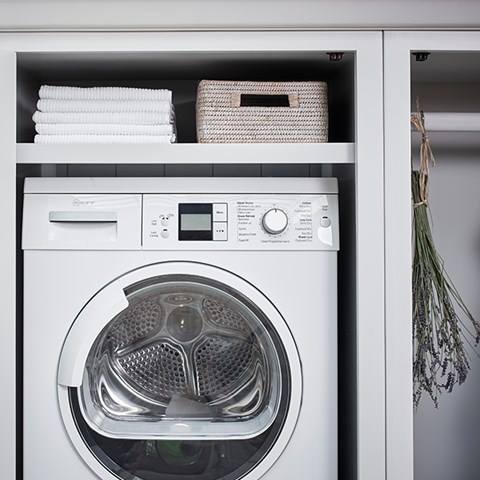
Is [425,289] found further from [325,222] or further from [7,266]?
[7,266]

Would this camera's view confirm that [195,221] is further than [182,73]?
No

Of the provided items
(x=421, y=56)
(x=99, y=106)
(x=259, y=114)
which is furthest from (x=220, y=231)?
(x=421, y=56)

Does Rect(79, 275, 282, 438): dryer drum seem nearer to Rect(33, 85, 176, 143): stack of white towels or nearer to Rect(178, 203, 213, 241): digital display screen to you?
Rect(178, 203, 213, 241): digital display screen

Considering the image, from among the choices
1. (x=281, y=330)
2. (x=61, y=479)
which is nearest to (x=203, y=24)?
(x=281, y=330)

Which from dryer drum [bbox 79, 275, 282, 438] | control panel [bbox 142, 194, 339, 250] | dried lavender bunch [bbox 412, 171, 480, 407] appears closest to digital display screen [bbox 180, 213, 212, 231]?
control panel [bbox 142, 194, 339, 250]

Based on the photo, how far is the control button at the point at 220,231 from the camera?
63.0 inches

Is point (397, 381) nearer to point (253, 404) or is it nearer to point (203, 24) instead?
point (253, 404)

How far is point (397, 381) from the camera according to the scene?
1.56 meters

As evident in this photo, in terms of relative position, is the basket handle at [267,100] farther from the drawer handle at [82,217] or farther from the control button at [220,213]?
the drawer handle at [82,217]

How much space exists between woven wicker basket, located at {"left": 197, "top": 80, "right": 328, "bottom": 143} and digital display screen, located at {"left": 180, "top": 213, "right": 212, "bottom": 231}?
18 centimetres

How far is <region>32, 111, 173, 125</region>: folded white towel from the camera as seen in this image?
5.28 ft

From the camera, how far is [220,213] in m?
1.61

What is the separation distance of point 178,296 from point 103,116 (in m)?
0.47

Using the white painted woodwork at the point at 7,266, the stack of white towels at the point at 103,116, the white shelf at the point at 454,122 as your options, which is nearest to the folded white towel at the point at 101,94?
the stack of white towels at the point at 103,116
